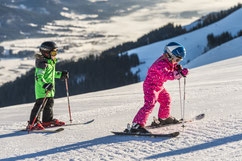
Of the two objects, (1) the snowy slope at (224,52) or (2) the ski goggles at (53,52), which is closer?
(2) the ski goggles at (53,52)

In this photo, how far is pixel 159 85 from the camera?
14.0 ft

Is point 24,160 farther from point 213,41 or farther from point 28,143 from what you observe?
point 213,41

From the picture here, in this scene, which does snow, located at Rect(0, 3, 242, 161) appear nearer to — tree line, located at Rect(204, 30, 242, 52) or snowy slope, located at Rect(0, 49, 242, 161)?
snowy slope, located at Rect(0, 49, 242, 161)

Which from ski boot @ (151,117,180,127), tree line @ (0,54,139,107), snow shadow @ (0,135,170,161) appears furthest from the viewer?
tree line @ (0,54,139,107)

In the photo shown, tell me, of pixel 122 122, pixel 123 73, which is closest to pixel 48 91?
pixel 122 122

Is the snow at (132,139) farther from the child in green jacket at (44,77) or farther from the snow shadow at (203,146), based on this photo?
the child in green jacket at (44,77)

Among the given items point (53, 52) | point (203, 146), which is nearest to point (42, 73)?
point (53, 52)

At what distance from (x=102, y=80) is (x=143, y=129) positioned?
103337 mm

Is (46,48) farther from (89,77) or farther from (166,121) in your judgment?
(89,77)

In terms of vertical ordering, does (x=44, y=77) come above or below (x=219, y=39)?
below

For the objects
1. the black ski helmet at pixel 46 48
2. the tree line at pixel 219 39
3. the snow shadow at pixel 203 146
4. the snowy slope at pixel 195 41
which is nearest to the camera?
the snow shadow at pixel 203 146

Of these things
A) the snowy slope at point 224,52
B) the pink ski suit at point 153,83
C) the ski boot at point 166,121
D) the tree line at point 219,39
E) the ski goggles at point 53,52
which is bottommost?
the ski boot at point 166,121

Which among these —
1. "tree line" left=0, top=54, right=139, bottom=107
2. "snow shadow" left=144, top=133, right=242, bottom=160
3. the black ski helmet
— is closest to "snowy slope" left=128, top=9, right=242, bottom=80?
"tree line" left=0, top=54, right=139, bottom=107

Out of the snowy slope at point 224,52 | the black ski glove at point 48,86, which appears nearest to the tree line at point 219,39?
the snowy slope at point 224,52
